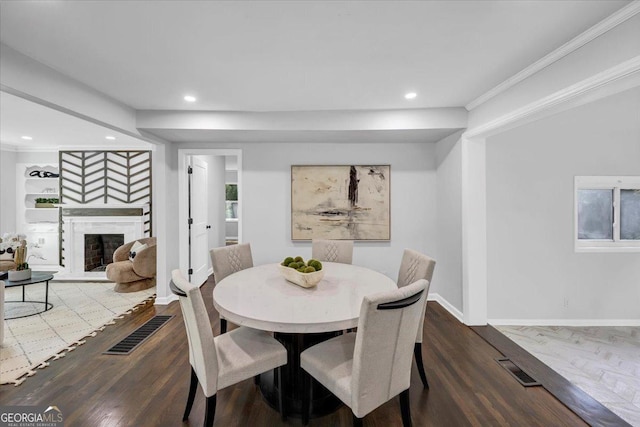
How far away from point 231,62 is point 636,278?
4926 mm

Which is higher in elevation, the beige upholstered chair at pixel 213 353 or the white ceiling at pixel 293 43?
the white ceiling at pixel 293 43

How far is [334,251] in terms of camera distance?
3.31 metres

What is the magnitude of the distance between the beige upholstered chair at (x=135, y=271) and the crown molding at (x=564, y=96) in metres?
4.73

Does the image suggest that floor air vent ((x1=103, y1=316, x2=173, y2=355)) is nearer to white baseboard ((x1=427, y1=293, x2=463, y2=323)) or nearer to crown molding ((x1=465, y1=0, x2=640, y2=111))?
white baseboard ((x1=427, y1=293, x2=463, y2=323))

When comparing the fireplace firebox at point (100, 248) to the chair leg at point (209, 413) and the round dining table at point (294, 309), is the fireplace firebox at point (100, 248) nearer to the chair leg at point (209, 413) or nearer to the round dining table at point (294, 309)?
the round dining table at point (294, 309)

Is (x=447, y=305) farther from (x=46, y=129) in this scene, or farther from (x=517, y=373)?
(x=46, y=129)

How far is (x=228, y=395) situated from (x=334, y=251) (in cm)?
176

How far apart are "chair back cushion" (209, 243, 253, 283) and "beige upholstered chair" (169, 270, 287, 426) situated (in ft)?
3.01

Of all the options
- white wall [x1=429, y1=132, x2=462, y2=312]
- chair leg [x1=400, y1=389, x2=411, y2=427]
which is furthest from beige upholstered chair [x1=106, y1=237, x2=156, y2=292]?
white wall [x1=429, y1=132, x2=462, y2=312]

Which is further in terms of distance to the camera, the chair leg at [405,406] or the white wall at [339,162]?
the white wall at [339,162]

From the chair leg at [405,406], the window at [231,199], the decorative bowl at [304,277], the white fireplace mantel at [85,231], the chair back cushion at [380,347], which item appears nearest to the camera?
the chair back cushion at [380,347]

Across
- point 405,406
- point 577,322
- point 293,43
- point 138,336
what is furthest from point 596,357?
point 138,336

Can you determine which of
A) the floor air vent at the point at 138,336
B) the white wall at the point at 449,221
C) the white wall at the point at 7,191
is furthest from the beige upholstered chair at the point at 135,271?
the white wall at the point at 449,221

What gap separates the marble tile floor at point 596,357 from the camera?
211 centimetres
